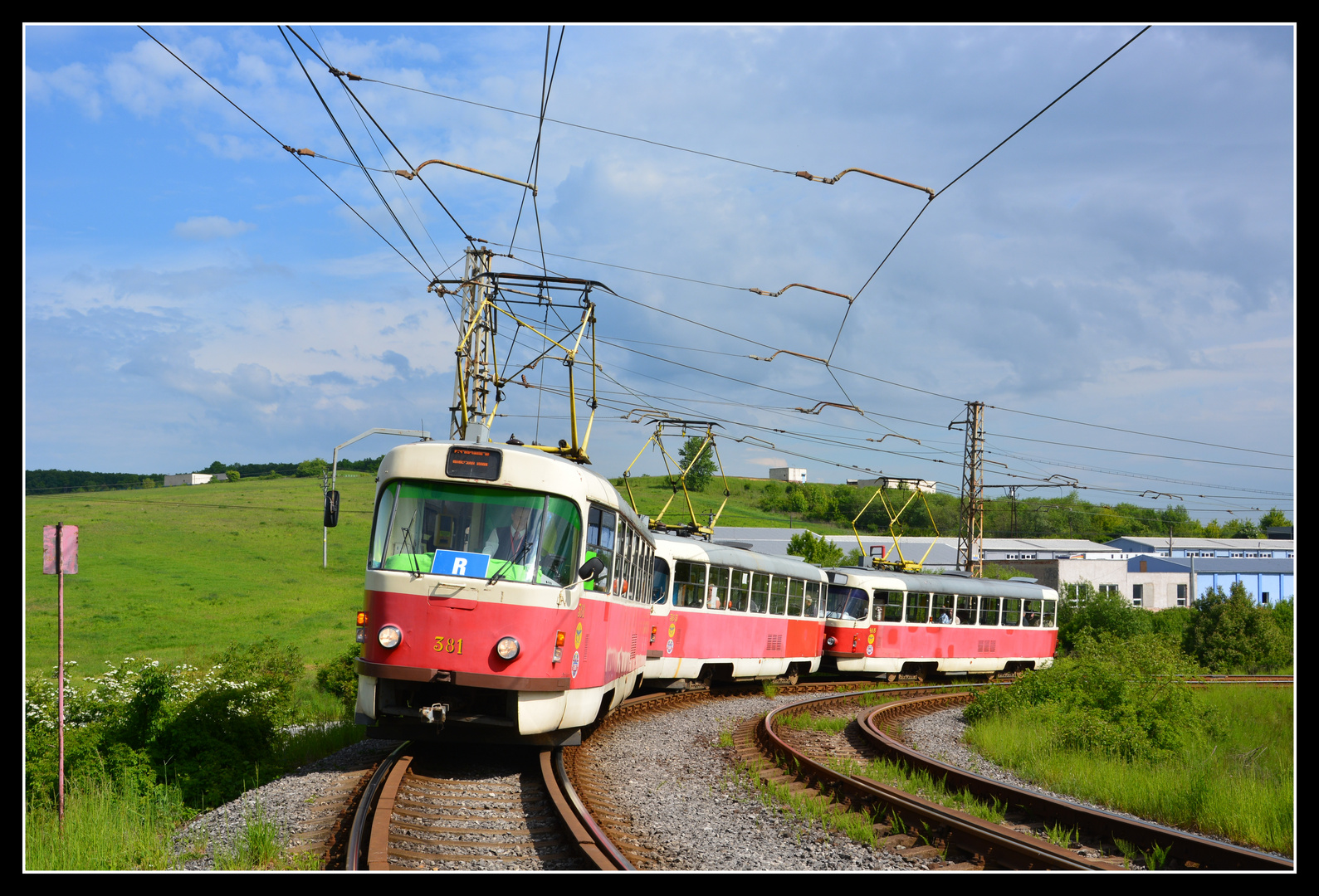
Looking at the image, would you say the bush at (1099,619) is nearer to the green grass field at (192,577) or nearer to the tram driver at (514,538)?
the green grass field at (192,577)

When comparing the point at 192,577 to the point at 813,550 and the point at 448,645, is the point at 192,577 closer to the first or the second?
the point at 813,550

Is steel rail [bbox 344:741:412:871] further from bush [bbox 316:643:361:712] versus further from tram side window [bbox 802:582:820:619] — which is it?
tram side window [bbox 802:582:820:619]

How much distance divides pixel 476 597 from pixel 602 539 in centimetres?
189

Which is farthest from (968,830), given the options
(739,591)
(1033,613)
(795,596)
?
(1033,613)

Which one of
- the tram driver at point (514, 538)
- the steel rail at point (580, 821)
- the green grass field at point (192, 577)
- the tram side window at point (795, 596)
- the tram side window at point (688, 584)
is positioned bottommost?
the green grass field at point (192, 577)

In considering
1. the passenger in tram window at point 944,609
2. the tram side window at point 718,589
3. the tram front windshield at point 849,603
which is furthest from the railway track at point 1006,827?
the passenger in tram window at point 944,609

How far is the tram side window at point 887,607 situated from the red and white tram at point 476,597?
55.7ft

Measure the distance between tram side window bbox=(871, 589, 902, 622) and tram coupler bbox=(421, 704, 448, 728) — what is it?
1832cm

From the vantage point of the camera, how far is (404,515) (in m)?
9.33

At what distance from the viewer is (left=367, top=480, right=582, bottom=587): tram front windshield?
916 centimetres

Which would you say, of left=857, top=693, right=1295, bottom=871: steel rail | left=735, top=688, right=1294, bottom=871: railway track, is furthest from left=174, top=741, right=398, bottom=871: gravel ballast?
left=857, top=693, right=1295, bottom=871: steel rail

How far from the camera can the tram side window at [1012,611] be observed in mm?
29484

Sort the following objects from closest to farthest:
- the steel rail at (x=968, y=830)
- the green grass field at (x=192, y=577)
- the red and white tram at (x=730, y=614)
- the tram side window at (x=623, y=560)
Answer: the steel rail at (x=968, y=830) < the tram side window at (x=623, y=560) < the red and white tram at (x=730, y=614) < the green grass field at (x=192, y=577)
